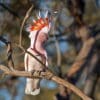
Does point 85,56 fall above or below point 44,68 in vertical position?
below

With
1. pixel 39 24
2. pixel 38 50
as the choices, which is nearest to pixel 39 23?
pixel 39 24

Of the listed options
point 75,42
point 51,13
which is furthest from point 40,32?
point 75,42

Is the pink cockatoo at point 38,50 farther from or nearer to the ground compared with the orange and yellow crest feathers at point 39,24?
nearer to the ground

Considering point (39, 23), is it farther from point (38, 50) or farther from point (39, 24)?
point (38, 50)

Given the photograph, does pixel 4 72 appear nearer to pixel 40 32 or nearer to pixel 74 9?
pixel 40 32

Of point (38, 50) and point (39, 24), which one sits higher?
point (39, 24)

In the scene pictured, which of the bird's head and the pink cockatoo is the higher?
the bird's head

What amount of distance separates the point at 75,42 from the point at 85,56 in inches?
22.6

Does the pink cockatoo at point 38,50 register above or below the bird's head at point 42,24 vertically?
below

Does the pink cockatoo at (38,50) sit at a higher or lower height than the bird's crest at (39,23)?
lower

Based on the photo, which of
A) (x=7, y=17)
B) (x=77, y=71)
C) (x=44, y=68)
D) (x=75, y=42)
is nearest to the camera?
(x=44, y=68)

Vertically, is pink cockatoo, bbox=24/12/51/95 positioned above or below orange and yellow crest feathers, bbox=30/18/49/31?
below

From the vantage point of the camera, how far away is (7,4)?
4.41 meters

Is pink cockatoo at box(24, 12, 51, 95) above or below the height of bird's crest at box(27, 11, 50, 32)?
below
